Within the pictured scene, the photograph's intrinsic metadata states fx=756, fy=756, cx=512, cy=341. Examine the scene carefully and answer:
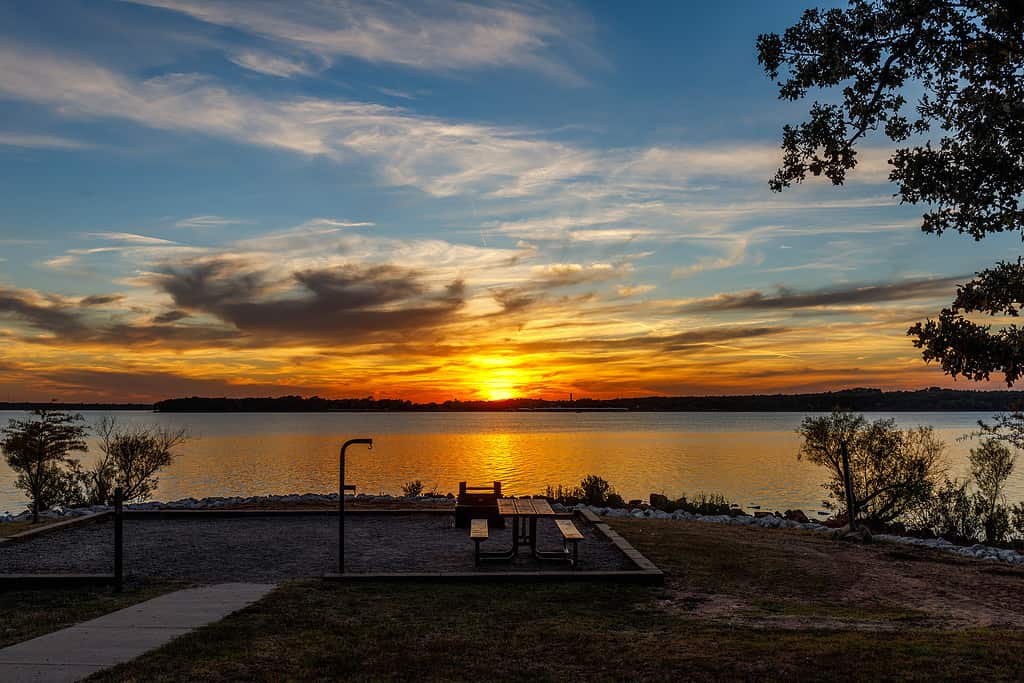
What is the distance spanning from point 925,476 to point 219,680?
2362cm

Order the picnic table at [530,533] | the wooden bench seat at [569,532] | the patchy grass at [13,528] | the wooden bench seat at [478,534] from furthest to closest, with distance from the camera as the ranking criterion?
the patchy grass at [13,528] < the picnic table at [530,533] < the wooden bench seat at [478,534] < the wooden bench seat at [569,532]

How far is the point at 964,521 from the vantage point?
79.4 feet

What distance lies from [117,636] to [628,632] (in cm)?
529

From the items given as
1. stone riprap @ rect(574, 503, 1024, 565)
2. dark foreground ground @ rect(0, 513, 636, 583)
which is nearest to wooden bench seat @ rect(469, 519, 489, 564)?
dark foreground ground @ rect(0, 513, 636, 583)

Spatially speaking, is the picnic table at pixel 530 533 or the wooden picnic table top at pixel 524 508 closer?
the picnic table at pixel 530 533

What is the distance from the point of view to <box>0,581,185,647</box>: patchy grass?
815 centimetres

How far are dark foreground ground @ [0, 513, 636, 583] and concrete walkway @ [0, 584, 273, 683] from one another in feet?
6.02

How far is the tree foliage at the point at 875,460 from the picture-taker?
77.2 ft

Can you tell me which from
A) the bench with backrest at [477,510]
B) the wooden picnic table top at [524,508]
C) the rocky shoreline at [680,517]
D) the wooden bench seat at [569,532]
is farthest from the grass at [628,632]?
the rocky shoreline at [680,517]

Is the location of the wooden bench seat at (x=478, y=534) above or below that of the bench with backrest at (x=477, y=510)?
above

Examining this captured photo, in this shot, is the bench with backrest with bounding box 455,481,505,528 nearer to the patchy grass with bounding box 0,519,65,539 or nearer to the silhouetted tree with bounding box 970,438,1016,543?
the patchy grass with bounding box 0,519,65,539

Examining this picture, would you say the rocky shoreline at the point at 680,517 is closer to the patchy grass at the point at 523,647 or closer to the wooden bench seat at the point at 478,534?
the wooden bench seat at the point at 478,534

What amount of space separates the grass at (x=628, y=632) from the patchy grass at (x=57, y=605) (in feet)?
5.96

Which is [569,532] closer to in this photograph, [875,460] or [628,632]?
[628,632]
